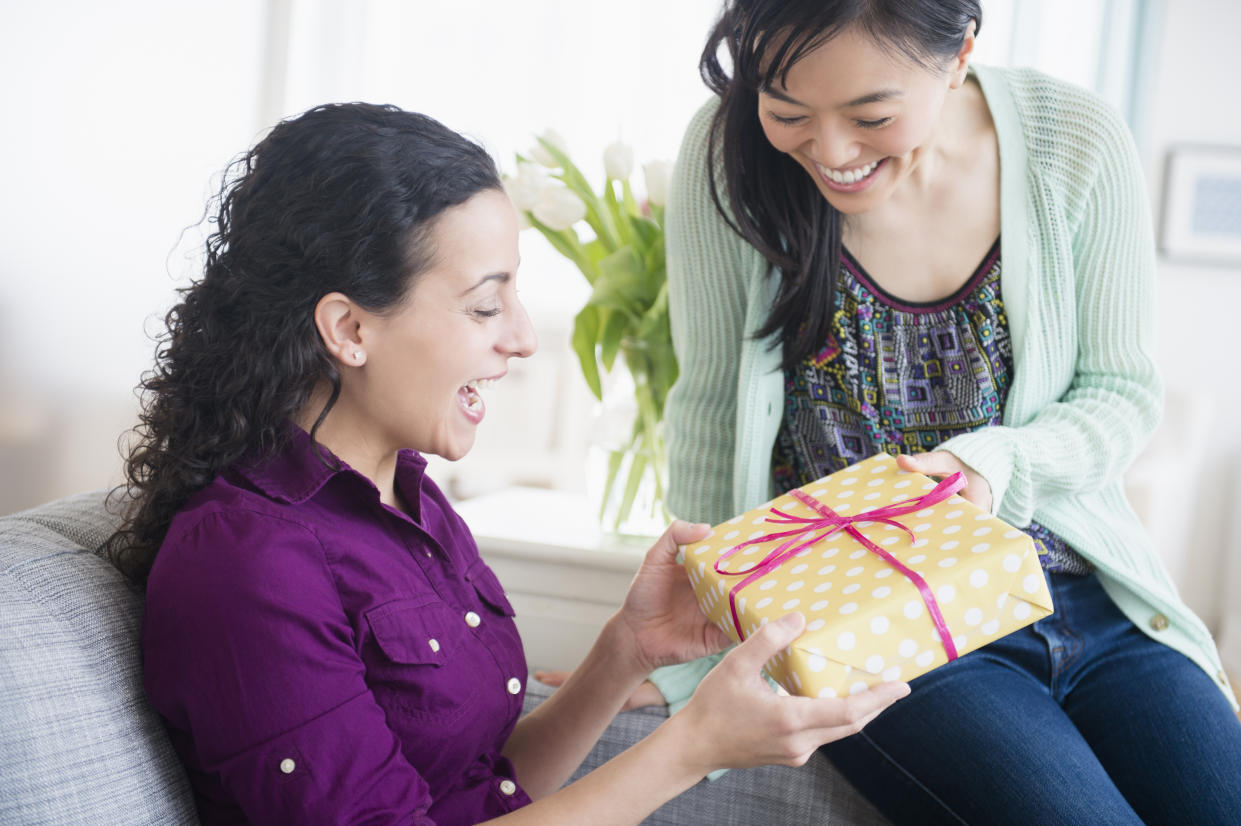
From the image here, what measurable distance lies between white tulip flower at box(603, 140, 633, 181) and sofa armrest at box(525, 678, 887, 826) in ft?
2.88

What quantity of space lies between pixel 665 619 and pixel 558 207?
2.55 ft

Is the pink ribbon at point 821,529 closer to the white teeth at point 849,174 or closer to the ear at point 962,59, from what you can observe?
the white teeth at point 849,174

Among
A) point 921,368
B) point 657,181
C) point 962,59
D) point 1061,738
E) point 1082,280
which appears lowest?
point 1061,738

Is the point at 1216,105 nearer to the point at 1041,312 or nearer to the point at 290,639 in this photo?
the point at 1041,312

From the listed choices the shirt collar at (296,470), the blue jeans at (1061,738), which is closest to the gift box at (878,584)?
the blue jeans at (1061,738)

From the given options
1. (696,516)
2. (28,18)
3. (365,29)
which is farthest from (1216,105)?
(28,18)

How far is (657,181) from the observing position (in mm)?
1724

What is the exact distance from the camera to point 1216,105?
3.85 metres

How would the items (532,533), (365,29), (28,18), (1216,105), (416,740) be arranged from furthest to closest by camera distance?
(1216,105) → (365,29) → (532,533) → (28,18) → (416,740)

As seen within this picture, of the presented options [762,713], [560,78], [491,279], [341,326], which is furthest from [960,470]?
[560,78]

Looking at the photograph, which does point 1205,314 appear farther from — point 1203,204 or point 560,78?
point 560,78

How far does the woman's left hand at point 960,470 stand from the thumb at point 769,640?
1.15 ft

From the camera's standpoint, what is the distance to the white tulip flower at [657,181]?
1.72m

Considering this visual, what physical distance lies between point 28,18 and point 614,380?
39.7 inches
